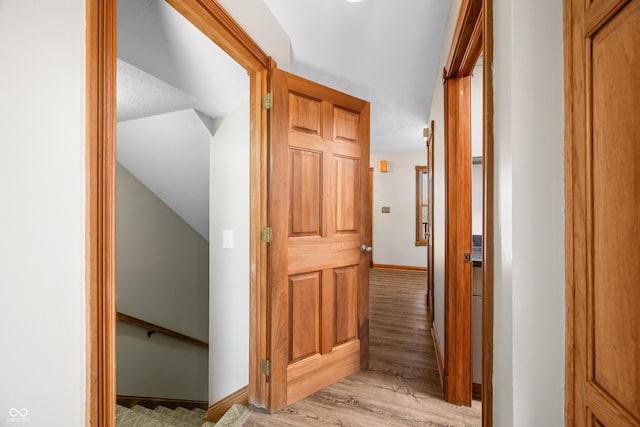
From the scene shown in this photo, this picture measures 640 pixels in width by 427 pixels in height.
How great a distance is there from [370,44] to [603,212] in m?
2.11

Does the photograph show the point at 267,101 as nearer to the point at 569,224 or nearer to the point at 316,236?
the point at 316,236

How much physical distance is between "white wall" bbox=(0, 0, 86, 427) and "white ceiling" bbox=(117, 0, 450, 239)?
3.29ft

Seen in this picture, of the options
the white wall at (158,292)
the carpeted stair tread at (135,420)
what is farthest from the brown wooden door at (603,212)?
the white wall at (158,292)

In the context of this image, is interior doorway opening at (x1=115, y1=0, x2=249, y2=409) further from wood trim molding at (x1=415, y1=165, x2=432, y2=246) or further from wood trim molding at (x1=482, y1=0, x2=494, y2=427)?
wood trim molding at (x1=415, y1=165, x2=432, y2=246)

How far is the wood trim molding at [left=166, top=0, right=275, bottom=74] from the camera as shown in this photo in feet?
4.19

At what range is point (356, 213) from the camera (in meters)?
2.22

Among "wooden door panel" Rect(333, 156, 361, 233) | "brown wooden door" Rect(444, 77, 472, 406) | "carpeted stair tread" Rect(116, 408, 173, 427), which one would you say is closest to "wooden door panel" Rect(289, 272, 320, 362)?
"wooden door panel" Rect(333, 156, 361, 233)

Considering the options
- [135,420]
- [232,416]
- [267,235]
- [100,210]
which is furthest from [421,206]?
[100,210]

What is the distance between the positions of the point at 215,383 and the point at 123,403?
260 centimetres

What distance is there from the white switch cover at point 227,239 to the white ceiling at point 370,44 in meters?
1.51

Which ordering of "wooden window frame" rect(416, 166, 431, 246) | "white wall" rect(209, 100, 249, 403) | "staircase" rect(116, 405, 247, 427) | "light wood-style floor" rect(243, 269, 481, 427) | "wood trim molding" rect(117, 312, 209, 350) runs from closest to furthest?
"light wood-style floor" rect(243, 269, 481, 427) < "staircase" rect(116, 405, 247, 427) < "white wall" rect(209, 100, 249, 403) < "wood trim molding" rect(117, 312, 209, 350) < "wooden window frame" rect(416, 166, 431, 246)

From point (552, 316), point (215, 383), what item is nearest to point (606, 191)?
point (552, 316)

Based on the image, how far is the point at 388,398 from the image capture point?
1.91 meters

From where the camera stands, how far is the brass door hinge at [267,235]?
5.75 feet
